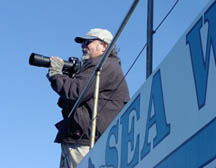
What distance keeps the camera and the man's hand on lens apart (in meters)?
0.04

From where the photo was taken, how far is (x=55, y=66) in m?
2.88

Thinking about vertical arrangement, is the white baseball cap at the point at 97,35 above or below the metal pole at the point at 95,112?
above

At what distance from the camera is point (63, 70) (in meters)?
3.03

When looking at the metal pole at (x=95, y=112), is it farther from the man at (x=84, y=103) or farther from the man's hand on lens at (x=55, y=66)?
the man's hand on lens at (x=55, y=66)

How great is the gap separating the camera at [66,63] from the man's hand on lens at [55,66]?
43 mm

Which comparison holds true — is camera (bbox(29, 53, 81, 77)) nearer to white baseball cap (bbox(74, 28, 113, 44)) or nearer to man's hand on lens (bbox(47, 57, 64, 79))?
man's hand on lens (bbox(47, 57, 64, 79))

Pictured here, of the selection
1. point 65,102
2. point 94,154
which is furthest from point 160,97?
point 65,102

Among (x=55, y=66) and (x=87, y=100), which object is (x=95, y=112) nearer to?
(x=87, y=100)

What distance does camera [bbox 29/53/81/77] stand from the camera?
2.99m

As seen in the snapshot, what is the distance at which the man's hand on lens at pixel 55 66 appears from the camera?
2.81 m

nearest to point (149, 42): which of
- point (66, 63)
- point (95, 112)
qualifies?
point (95, 112)

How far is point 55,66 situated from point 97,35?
30 cm

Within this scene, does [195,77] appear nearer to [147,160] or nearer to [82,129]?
[147,160]

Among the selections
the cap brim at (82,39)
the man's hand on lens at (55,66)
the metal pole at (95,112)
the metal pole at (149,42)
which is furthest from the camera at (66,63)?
the metal pole at (149,42)
